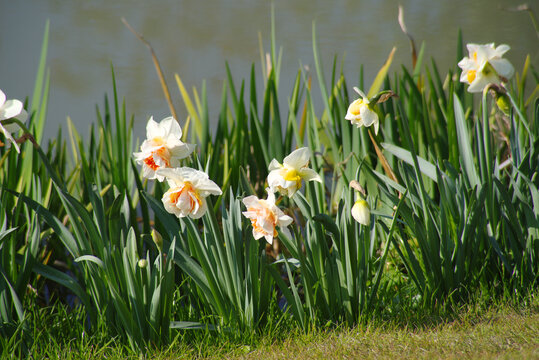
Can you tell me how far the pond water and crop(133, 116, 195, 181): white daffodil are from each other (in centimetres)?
208

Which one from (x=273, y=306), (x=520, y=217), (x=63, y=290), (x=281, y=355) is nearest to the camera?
(x=281, y=355)

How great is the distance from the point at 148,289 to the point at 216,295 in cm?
20

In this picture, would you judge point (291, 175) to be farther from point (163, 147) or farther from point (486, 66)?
point (486, 66)

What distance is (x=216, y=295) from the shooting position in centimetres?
155


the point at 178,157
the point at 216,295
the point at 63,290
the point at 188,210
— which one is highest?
the point at 178,157

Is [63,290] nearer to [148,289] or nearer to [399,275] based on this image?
[148,289]

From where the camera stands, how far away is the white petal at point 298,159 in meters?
1.31

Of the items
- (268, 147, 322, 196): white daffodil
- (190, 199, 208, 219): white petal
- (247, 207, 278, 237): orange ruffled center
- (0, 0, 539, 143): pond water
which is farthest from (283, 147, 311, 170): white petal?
(0, 0, 539, 143): pond water

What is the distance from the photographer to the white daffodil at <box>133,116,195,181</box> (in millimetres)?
1321

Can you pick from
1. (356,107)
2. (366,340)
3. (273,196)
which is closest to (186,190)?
(273,196)

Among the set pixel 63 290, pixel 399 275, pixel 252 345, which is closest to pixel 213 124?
pixel 63 290

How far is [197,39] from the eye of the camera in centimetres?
359

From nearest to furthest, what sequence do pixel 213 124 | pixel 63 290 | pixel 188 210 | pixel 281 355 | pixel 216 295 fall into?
pixel 188 210 < pixel 281 355 < pixel 216 295 < pixel 63 290 < pixel 213 124

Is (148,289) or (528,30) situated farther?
(528,30)
